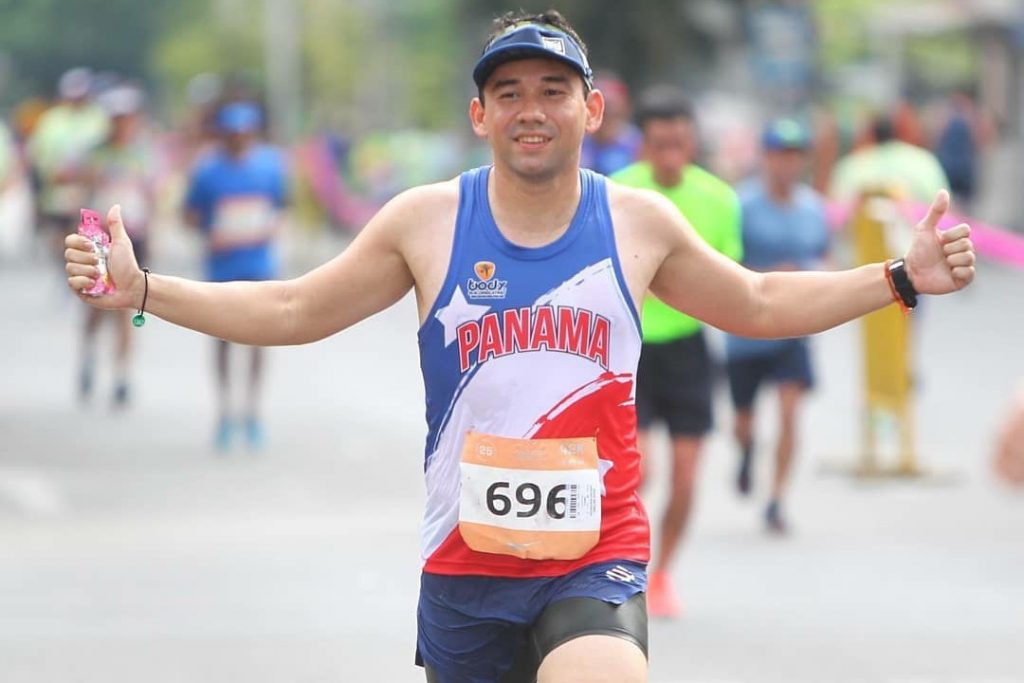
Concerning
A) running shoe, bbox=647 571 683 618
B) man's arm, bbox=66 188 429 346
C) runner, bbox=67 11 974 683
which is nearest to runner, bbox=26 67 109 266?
running shoe, bbox=647 571 683 618

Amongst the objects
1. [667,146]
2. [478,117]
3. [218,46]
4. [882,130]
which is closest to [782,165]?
[667,146]

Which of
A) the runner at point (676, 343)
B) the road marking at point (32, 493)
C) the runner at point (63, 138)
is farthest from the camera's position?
the runner at point (63, 138)

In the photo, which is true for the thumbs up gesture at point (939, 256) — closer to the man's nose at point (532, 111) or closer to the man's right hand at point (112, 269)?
the man's nose at point (532, 111)

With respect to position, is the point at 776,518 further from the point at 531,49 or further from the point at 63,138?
the point at 63,138

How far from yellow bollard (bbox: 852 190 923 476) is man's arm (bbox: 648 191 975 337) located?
8.24 m

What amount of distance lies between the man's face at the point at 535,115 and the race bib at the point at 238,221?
33.4 ft

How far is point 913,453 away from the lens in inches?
549

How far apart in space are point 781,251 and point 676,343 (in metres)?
1.96

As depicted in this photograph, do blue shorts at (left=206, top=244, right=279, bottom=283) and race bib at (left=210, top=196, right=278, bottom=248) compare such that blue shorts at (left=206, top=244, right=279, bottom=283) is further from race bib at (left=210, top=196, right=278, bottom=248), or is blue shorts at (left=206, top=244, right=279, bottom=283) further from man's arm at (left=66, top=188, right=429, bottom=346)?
man's arm at (left=66, top=188, right=429, bottom=346)

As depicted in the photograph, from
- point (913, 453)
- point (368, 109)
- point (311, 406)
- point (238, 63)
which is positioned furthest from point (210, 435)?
point (238, 63)

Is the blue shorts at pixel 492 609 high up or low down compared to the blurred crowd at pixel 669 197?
down

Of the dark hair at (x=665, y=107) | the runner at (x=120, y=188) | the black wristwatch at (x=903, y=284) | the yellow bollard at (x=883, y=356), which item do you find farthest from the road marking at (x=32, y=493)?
the black wristwatch at (x=903, y=284)

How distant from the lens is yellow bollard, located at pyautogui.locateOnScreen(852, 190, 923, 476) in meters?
13.7

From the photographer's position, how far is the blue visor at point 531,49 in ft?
16.9
